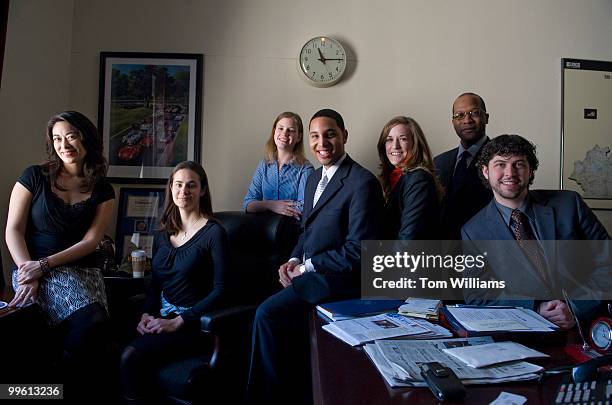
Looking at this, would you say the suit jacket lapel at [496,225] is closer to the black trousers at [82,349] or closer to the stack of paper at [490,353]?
the stack of paper at [490,353]

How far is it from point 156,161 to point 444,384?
2.71 metres

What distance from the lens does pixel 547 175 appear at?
3234 millimetres

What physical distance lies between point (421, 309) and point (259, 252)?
3.90 feet

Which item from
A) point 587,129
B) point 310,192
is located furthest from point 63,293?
point 587,129

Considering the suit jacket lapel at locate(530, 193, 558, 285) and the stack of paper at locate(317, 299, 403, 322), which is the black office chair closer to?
the stack of paper at locate(317, 299, 403, 322)

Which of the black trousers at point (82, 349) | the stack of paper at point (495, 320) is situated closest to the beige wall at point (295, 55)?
the black trousers at point (82, 349)

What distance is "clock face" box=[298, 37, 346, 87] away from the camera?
3.10 metres

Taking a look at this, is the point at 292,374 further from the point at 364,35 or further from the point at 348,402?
the point at 364,35

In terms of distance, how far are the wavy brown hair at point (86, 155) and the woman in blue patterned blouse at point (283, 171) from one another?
0.92m

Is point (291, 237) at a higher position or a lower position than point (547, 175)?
→ lower

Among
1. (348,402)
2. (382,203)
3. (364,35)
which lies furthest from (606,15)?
(348,402)

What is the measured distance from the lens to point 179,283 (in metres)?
2.05

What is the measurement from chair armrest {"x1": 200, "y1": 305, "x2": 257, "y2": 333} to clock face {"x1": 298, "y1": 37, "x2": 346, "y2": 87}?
5.94 ft

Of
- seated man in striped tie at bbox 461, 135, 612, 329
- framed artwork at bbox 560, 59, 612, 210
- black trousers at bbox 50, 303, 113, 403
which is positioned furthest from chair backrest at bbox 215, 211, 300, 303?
framed artwork at bbox 560, 59, 612, 210
